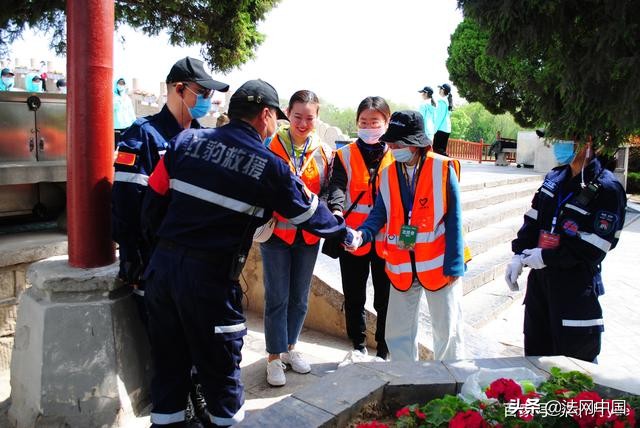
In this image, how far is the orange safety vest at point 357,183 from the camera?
382 cm

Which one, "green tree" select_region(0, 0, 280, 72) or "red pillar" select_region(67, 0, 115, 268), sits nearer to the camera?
"red pillar" select_region(67, 0, 115, 268)

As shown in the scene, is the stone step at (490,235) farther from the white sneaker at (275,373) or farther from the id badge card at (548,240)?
the white sneaker at (275,373)

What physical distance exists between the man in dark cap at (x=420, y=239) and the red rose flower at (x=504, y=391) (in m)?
1.01

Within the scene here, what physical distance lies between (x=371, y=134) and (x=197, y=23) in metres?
2.34

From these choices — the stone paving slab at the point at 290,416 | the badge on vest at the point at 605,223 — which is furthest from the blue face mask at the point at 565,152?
the stone paving slab at the point at 290,416

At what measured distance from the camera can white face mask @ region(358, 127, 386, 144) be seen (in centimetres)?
380

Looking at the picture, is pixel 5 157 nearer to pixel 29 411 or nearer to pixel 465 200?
pixel 29 411

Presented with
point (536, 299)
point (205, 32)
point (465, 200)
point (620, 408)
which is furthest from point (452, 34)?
point (620, 408)

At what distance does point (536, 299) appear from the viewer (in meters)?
3.33

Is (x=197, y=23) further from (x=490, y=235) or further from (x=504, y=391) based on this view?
→ (x=490, y=235)

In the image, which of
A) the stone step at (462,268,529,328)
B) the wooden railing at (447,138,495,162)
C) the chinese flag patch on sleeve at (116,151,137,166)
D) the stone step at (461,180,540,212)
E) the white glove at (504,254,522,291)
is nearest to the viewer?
the chinese flag patch on sleeve at (116,151,137,166)

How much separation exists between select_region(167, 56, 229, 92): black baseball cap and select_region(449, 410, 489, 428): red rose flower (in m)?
2.09

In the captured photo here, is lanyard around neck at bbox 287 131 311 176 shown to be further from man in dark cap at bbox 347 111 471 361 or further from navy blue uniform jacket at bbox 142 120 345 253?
navy blue uniform jacket at bbox 142 120 345 253

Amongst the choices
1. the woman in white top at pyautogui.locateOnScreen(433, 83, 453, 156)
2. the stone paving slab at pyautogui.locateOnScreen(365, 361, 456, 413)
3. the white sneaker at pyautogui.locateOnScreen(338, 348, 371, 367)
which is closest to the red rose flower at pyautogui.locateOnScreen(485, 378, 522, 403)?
the stone paving slab at pyautogui.locateOnScreen(365, 361, 456, 413)
